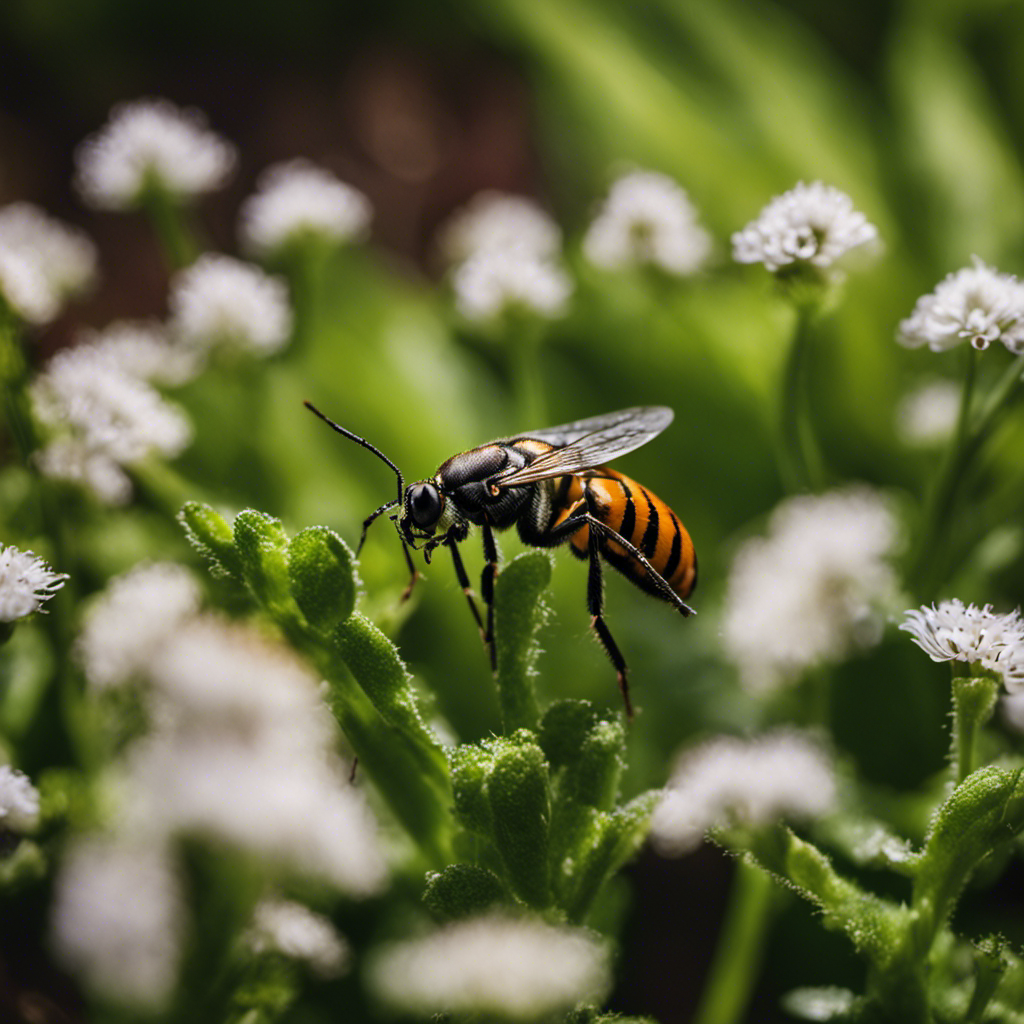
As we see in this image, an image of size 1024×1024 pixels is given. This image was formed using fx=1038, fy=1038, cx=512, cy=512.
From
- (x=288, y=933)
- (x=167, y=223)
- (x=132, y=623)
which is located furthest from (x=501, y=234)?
(x=288, y=933)

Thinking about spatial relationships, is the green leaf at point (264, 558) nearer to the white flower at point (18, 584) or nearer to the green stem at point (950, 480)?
the white flower at point (18, 584)

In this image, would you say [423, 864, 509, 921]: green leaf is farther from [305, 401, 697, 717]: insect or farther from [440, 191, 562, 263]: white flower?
[440, 191, 562, 263]: white flower

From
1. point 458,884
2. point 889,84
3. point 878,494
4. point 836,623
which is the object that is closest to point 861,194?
point 889,84

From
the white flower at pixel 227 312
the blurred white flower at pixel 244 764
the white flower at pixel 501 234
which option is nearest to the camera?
the blurred white flower at pixel 244 764

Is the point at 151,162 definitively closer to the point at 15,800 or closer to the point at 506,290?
the point at 506,290

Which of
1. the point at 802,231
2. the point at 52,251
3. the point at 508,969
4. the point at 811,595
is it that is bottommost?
the point at 508,969

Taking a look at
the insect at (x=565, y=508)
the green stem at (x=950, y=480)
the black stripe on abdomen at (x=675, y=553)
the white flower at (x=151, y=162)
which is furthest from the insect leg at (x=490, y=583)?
the white flower at (x=151, y=162)
